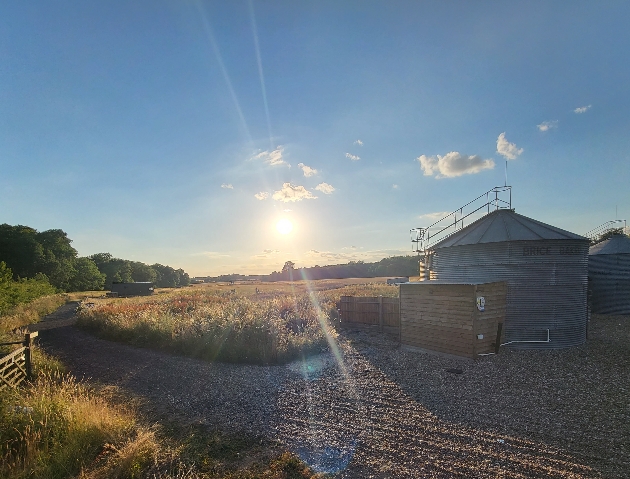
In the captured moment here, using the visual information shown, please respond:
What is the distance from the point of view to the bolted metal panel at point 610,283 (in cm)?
2158

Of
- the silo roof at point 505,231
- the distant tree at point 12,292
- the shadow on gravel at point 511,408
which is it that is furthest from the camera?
the distant tree at point 12,292

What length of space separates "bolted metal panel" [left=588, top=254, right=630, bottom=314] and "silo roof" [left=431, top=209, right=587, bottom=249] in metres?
11.1

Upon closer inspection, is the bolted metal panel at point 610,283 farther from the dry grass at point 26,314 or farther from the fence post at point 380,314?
the dry grass at point 26,314

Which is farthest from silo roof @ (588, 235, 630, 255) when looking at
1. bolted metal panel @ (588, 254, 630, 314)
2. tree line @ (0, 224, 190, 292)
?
tree line @ (0, 224, 190, 292)

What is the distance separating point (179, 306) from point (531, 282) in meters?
20.6

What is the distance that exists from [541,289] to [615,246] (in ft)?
48.3

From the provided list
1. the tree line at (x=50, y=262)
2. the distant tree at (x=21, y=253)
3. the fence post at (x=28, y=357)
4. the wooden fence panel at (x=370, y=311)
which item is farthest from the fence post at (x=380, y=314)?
the distant tree at (x=21, y=253)

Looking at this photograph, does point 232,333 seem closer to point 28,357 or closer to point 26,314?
point 28,357

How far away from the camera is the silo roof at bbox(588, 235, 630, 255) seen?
22.4m

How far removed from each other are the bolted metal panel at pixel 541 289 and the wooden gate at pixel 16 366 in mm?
16858

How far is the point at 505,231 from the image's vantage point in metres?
14.5

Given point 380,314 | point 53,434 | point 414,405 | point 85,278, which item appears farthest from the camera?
point 85,278

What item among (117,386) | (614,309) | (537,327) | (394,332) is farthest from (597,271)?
(117,386)

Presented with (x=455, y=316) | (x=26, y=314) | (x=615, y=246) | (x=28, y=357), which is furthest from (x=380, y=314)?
(x=26, y=314)
